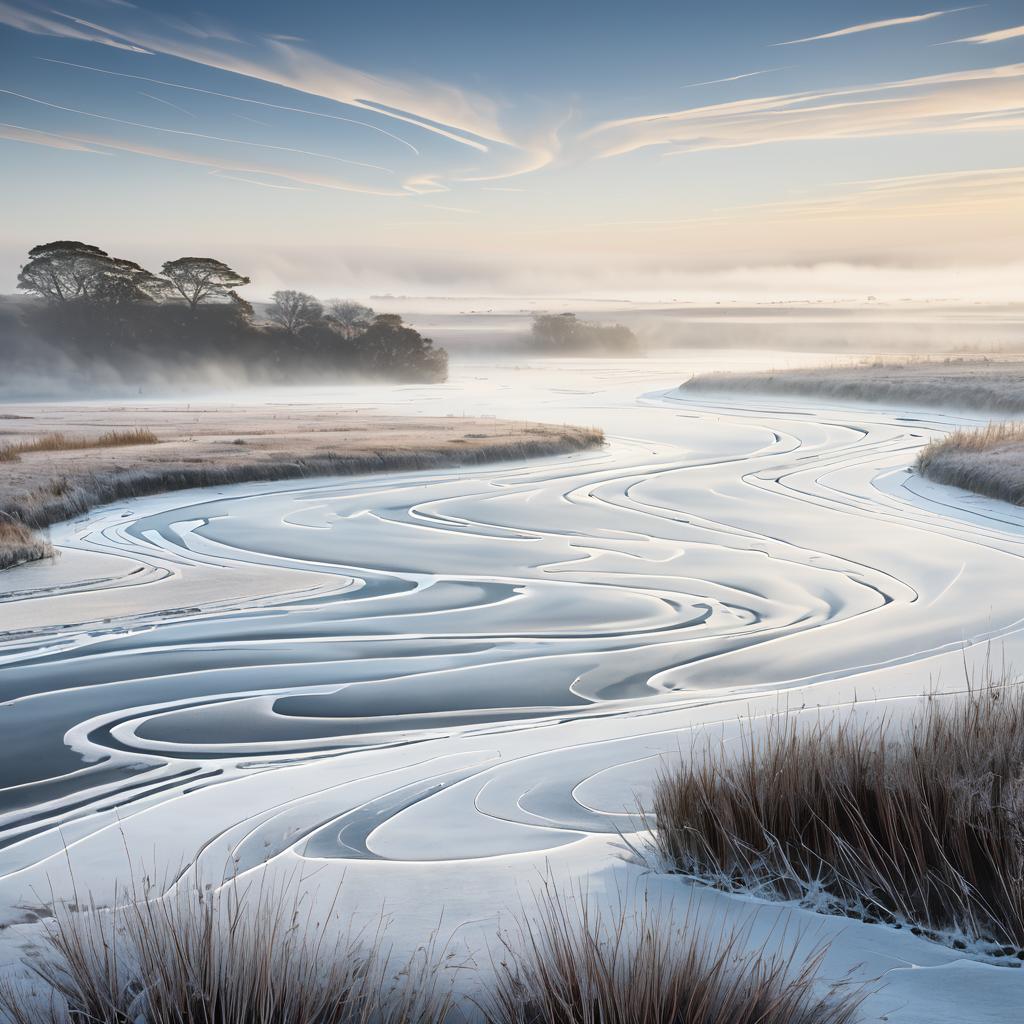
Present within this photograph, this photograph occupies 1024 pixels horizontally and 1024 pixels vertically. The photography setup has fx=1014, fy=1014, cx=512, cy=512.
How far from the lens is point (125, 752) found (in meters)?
5.42

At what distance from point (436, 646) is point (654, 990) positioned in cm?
542

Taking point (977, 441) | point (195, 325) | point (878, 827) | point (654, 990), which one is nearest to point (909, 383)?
point (977, 441)

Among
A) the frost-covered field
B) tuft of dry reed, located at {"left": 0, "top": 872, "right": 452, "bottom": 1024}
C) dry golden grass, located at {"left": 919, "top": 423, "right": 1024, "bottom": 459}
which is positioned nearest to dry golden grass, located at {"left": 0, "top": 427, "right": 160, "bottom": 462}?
the frost-covered field

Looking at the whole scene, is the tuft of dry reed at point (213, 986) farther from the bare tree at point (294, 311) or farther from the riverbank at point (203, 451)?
the bare tree at point (294, 311)

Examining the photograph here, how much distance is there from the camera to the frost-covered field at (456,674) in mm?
3559

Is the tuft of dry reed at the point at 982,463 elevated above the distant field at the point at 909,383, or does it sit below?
below

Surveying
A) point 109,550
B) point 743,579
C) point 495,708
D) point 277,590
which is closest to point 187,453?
point 109,550

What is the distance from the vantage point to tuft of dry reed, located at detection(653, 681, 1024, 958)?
2.97 metres

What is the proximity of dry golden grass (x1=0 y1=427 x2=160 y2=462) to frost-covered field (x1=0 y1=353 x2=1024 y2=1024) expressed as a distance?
5220 millimetres

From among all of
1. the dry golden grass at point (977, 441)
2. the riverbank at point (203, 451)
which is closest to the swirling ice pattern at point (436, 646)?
the riverbank at point (203, 451)

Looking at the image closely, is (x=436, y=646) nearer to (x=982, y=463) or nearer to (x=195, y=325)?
(x=982, y=463)

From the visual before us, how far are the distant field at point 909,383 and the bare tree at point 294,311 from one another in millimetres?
28110

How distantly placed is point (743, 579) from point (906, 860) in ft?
22.7

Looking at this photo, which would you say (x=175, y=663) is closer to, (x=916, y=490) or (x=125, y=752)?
(x=125, y=752)
